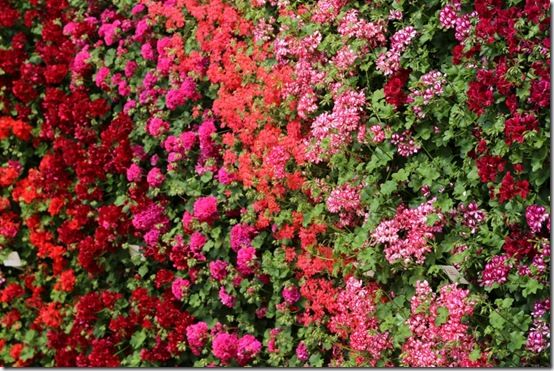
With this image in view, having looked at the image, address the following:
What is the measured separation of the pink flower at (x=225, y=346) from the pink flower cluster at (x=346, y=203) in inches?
30.8

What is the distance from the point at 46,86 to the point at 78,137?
51 centimetres

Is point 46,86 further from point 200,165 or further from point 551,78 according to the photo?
point 551,78

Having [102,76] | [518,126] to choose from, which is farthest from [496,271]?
[102,76]

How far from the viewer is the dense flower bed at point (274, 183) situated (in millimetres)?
2678

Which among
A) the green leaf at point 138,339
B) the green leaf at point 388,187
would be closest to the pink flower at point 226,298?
the green leaf at point 138,339

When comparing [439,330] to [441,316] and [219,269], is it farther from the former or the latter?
[219,269]

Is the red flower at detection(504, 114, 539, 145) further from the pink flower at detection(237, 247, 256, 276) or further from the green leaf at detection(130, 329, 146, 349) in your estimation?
the green leaf at detection(130, 329, 146, 349)

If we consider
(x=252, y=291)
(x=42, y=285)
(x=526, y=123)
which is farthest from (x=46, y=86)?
(x=526, y=123)

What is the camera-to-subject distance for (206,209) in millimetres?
3713

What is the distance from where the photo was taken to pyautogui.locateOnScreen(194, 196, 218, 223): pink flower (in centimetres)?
371

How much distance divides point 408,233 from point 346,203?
0.96 feet

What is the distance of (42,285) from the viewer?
4770 millimetres

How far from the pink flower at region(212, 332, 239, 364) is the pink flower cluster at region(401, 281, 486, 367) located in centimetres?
89

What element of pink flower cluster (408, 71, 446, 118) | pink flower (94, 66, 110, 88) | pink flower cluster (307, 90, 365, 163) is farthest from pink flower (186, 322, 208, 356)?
pink flower cluster (408, 71, 446, 118)
